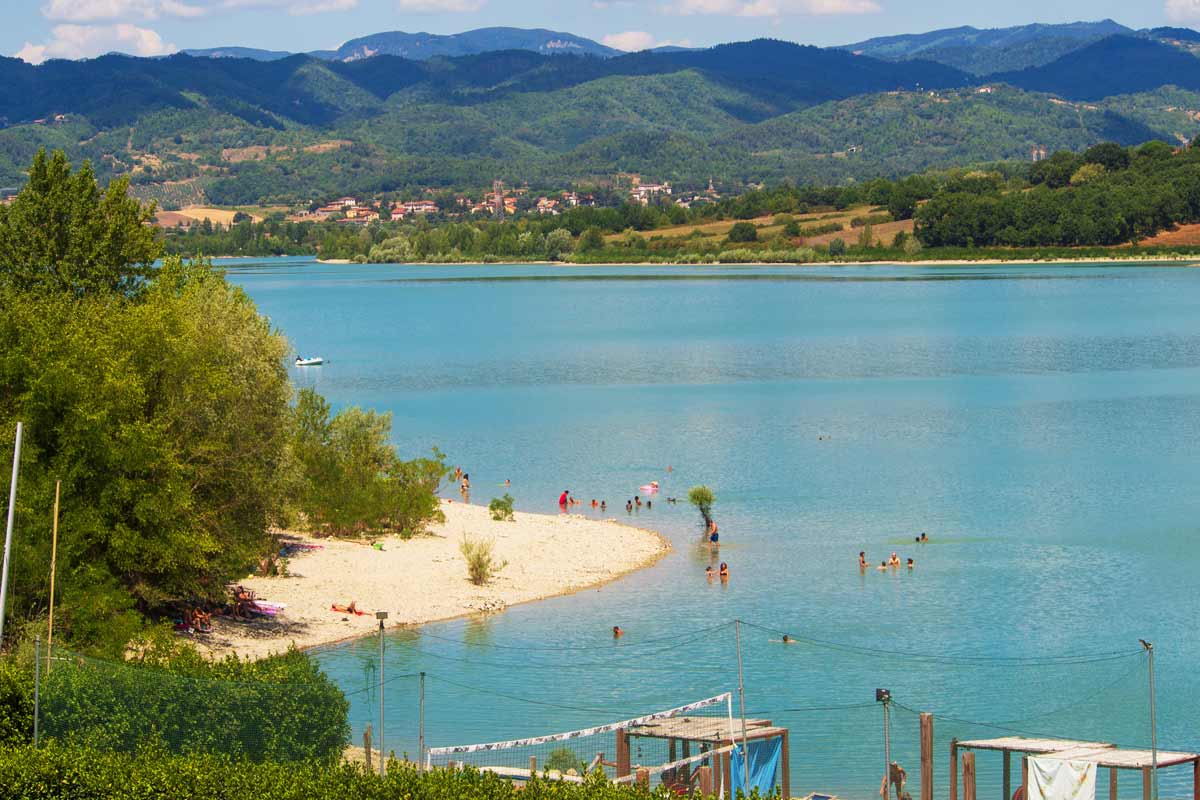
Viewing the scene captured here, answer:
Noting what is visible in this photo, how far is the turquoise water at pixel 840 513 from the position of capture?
26.7 meters

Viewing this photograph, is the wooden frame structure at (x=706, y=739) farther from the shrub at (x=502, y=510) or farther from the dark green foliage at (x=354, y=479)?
the shrub at (x=502, y=510)

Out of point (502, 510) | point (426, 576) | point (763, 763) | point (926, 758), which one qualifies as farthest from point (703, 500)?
point (926, 758)

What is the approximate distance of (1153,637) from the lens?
101ft

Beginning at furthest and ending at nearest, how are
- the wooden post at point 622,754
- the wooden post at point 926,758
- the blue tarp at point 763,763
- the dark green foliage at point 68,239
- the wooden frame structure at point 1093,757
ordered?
1. the dark green foliage at point 68,239
2. the blue tarp at point 763,763
3. the wooden post at point 622,754
4. the wooden post at point 926,758
5. the wooden frame structure at point 1093,757

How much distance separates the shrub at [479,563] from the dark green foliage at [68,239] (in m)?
11.2

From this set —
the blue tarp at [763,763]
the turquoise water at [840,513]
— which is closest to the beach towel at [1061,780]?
the blue tarp at [763,763]

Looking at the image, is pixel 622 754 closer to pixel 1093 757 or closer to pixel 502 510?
pixel 1093 757

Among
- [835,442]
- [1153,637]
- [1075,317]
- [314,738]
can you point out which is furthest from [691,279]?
[314,738]

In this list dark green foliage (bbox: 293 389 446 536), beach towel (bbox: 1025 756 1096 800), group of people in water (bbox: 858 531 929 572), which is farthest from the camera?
dark green foliage (bbox: 293 389 446 536)

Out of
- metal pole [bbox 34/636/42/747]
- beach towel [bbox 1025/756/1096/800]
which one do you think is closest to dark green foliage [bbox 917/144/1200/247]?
beach towel [bbox 1025/756/1096/800]

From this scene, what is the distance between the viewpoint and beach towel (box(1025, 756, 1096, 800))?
18.7 meters

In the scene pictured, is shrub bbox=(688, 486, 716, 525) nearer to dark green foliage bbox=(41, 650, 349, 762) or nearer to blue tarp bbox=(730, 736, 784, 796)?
blue tarp bbox=(730, 736, 784, 796)

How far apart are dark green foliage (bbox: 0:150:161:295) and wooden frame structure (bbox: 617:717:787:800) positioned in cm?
2198

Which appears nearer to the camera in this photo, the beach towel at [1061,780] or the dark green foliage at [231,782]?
the dark green foliage at [231,782]
